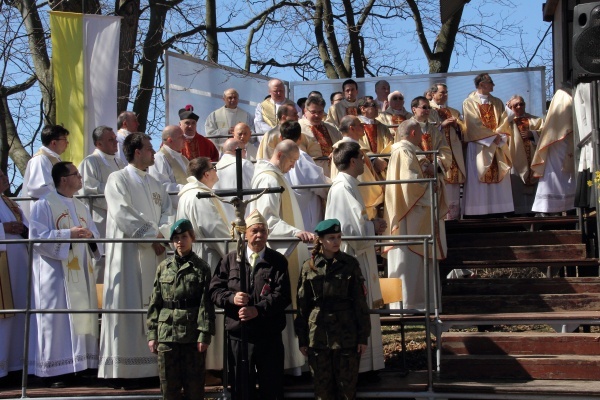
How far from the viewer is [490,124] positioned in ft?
45.1

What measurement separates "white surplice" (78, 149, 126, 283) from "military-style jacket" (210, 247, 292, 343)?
2.82 metres

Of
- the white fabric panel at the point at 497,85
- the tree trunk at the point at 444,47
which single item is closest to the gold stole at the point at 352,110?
the white fabric panel at the point at 497,85

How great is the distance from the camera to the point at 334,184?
9070 millimetres

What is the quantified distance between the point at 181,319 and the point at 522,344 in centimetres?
309

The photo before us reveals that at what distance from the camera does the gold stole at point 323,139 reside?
40.0 ft

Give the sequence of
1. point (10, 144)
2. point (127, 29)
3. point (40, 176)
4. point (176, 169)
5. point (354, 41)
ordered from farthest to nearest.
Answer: point (354, 41) < point (10, 144) < point (127, 29) < point (176, 169) < point (40, 176)

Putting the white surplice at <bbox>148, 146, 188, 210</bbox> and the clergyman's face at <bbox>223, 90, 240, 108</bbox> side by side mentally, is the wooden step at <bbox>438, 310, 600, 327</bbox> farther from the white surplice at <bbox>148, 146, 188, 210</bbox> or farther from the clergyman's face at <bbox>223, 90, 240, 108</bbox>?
the clergyman's face at <bbox>223, 90, 240, 108</bbox>

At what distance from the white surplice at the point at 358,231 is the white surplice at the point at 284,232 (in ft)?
1.25

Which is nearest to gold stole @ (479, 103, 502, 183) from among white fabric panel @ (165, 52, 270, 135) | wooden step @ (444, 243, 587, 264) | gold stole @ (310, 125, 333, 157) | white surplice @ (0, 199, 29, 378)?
gold stole @ (310, 125, 333, 157)

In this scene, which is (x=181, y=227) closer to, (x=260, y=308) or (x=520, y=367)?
(x=260, y=308)

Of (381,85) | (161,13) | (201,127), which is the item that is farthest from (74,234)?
(161,13)

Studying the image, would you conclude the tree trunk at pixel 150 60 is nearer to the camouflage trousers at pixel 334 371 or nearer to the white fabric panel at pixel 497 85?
the white fabric panel at pixel 497 85

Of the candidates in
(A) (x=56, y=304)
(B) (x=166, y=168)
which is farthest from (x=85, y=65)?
(A) (x=56, y=304)

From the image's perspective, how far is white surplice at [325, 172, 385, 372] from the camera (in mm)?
8836
